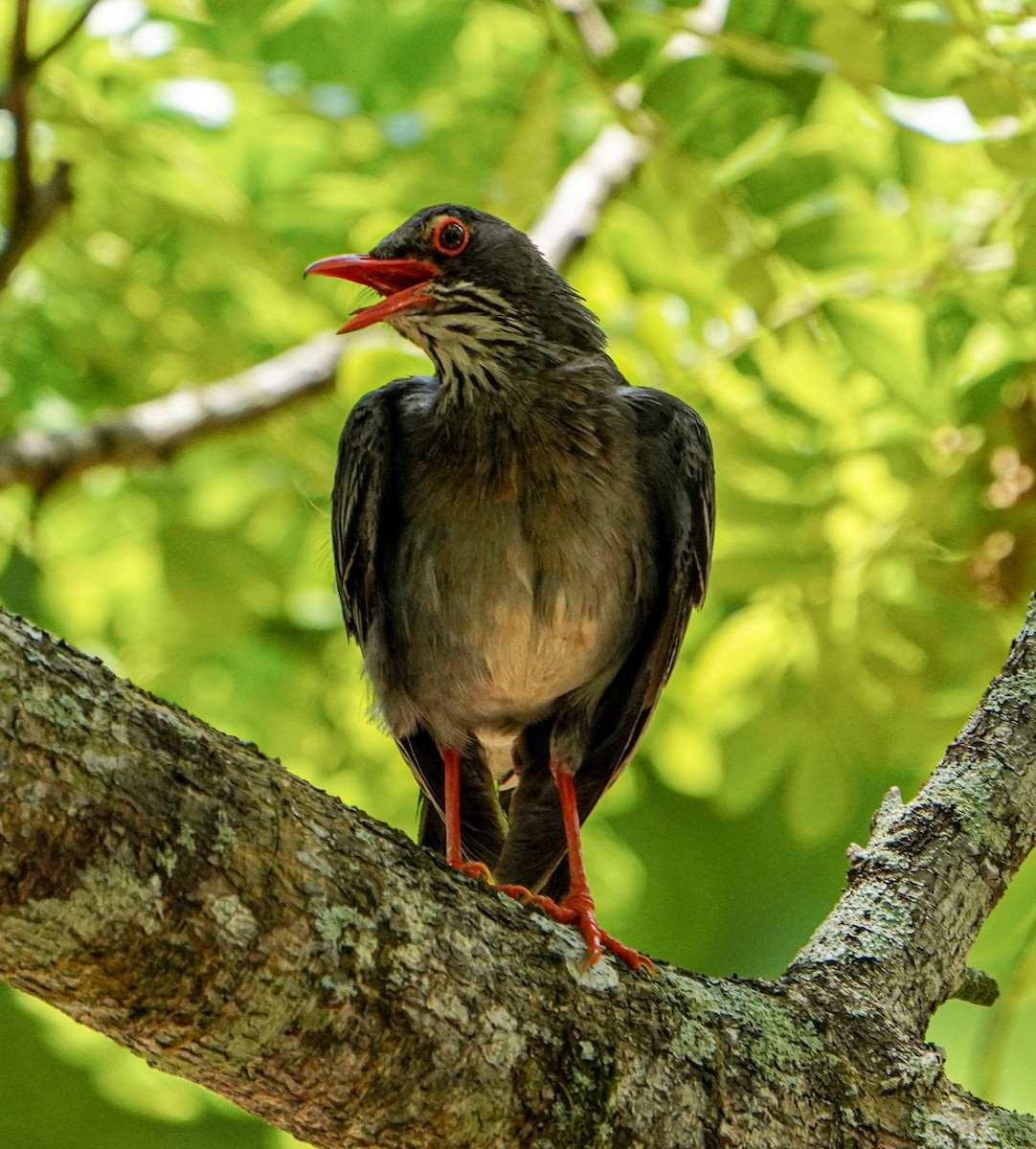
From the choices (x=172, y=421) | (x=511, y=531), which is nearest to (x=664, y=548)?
(x=511, y=531)

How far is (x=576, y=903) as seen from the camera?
3680 millimetres

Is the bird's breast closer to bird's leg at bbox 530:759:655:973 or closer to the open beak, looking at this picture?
bird's leg at bbox 530:759:655:973

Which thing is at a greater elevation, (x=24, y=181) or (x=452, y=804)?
(x=24, y=181)

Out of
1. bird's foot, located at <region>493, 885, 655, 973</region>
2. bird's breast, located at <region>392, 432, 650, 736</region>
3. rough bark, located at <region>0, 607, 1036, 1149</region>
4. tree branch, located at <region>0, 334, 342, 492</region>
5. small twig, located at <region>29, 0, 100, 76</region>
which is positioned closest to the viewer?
rough bark, located at <region>0, 607, 1036, 1149</region>

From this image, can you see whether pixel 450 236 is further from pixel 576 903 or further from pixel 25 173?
pixel 576 903

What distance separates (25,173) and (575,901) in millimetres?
3063

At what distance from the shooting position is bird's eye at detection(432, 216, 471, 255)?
432 centimetres

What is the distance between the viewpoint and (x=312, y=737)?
564 cm

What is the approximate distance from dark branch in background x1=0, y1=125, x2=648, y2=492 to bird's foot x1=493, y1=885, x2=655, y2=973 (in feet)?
7.87

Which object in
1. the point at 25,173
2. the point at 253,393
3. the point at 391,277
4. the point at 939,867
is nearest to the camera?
the point at 939,867

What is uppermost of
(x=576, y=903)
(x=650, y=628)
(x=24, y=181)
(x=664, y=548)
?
(x=24, y=181)

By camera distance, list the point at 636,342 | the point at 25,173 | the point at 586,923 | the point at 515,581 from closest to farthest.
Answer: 1. the point at 586,923
2. the point at 515,581
3. the point at 25,173
4. the point at 636,342

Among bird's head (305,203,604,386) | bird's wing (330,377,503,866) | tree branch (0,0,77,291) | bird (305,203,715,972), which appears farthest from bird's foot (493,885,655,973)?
tree branch (0,0,77,291)

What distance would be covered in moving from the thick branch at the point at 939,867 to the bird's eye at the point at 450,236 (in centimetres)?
211
